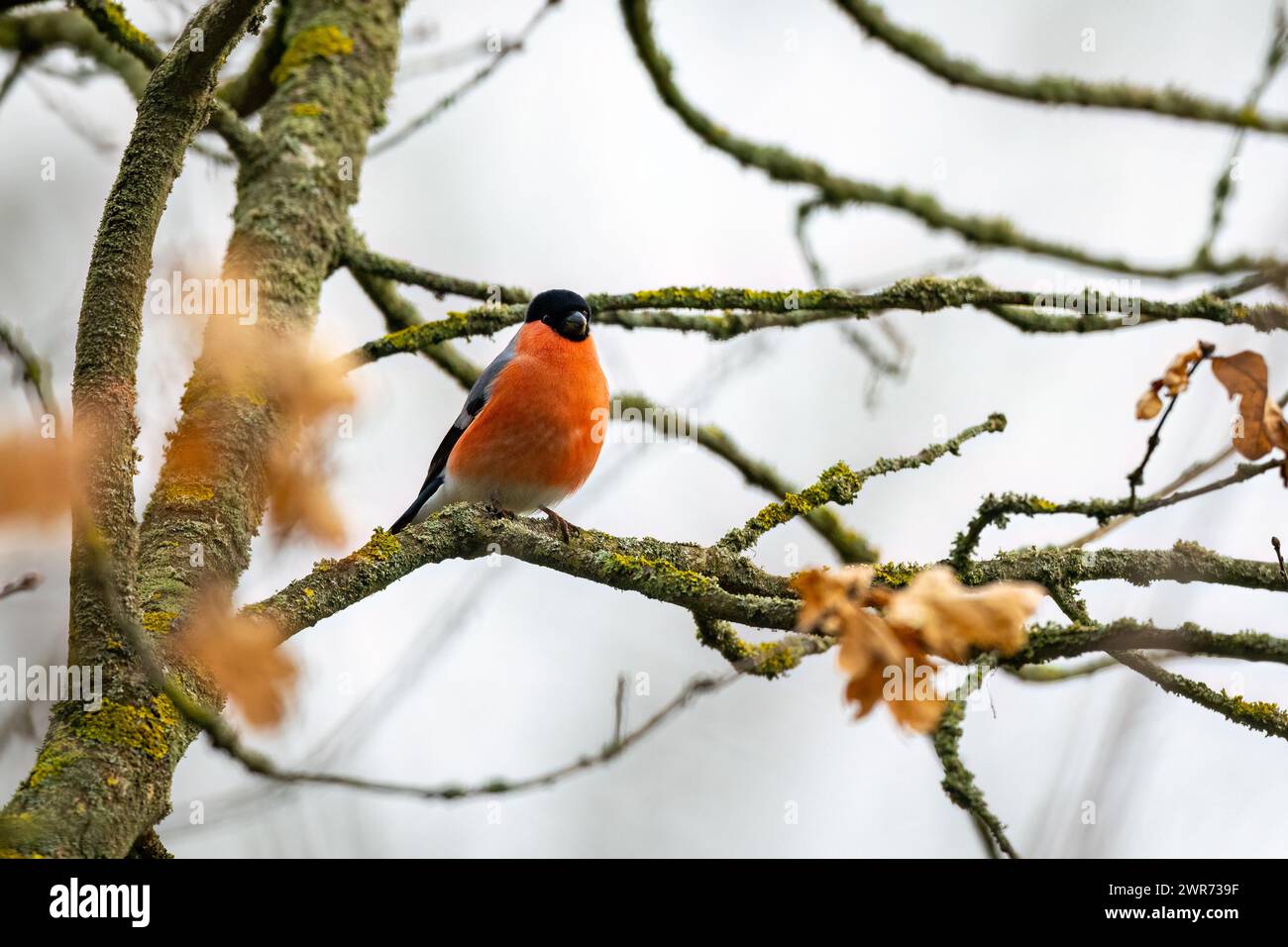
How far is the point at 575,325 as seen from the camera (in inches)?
252

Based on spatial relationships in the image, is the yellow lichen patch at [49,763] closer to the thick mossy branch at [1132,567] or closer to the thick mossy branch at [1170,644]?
the thick mossy branch at [1170,644]

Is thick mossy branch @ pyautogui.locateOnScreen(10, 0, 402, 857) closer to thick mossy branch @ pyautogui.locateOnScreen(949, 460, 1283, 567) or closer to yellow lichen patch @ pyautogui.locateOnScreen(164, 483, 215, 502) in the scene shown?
yellow lichen patch @ pyautogui.locateOnScreen(164, 483, 215, 502)

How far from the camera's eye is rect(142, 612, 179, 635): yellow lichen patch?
11.5 feet

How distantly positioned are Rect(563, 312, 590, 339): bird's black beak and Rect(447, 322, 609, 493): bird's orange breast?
5.9 inches

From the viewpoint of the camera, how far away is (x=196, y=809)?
163 inches

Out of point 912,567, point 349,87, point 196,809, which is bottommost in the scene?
point 196,809

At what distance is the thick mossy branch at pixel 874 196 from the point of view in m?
5.99

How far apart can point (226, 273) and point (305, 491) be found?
1717 millimetres

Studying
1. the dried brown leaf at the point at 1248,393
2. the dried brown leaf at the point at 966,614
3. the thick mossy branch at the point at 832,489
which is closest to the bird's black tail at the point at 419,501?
the thick mossy branch at the point at 832,489

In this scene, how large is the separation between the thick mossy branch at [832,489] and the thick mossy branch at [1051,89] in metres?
2.79

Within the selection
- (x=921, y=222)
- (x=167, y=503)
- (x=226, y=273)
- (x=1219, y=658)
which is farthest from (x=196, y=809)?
(x=921, y=222)

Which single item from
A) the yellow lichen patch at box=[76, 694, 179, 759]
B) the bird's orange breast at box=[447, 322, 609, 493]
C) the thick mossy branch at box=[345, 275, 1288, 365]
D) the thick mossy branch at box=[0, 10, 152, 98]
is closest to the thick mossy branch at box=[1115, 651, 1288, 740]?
the thick mossy branch at box=[345, 275, 1288, 365]

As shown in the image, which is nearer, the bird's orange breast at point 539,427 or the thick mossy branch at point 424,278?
the thick mossy branch at point 424,278

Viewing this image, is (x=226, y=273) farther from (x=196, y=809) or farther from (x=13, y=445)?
(x=13, y=445)
